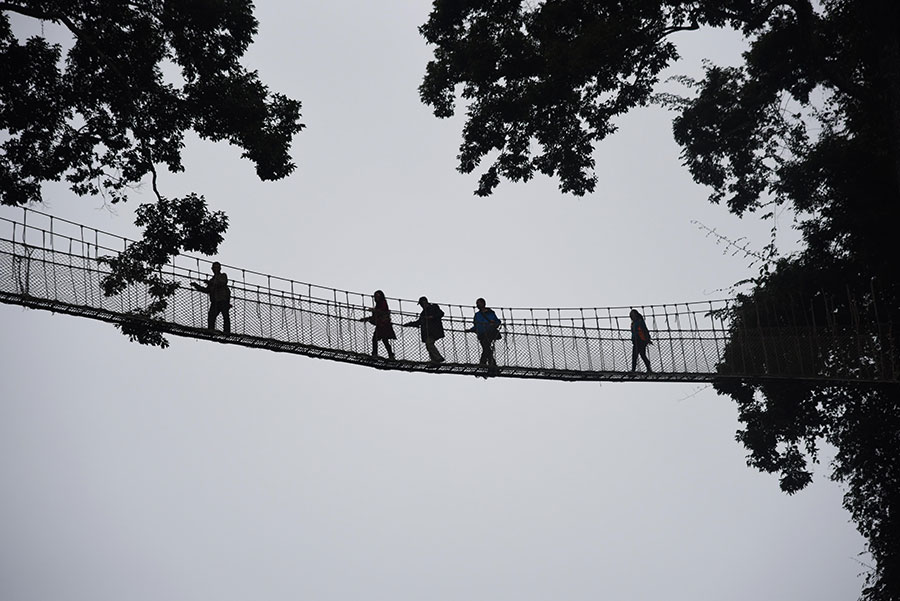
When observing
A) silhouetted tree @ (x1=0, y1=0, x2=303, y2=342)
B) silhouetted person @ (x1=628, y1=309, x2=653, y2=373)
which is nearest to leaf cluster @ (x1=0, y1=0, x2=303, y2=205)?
silhouetted tree @ (x1=0, y1=0, x2=303, y2=342)

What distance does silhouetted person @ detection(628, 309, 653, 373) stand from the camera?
51.6ft

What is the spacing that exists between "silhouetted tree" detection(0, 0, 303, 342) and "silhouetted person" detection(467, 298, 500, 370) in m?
3.17

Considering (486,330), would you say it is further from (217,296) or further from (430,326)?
(217,296)

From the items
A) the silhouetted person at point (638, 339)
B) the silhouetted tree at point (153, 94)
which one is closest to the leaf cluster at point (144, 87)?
the silhouetted tree at point (153, 94)

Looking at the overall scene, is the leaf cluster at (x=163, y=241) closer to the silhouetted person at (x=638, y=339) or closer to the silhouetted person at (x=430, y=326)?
the silhouetted person at (x=430, y=326)

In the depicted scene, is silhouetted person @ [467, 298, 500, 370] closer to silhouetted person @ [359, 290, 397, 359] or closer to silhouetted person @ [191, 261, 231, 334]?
silhouetted person @ [359, 290, 397, 359]

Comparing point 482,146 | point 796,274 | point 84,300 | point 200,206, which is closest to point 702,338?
point 796,274

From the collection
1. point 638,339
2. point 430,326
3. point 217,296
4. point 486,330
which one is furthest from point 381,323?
point 638,339

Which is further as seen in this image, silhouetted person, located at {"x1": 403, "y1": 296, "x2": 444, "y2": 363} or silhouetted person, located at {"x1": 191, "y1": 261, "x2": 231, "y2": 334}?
silhouetted person, located at {"x1": 403, "y1": 296, "x2": 444, "y2": 363}

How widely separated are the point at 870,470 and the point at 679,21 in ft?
26.1

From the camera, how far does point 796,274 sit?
1833cm

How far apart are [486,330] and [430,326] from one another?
0.76m

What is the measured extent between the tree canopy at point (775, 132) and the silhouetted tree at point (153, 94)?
10.2 ft

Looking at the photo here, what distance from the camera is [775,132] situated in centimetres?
1908
